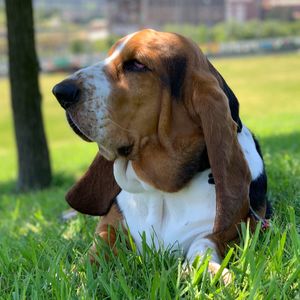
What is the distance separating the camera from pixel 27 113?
7852 mm

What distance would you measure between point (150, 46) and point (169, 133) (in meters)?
0.44

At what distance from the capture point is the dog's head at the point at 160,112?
272 centimetres

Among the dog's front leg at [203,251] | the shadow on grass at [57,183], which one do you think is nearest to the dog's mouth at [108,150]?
the dog's front leg at [203,251]

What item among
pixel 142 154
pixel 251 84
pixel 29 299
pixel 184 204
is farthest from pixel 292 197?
pixel 251 84

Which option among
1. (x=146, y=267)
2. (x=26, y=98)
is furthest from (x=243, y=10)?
(x=146, y=267)

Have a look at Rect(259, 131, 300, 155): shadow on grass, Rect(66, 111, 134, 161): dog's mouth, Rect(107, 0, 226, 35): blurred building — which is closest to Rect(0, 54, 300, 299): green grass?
Rect(66, 111, 134, 161): dog's mouth

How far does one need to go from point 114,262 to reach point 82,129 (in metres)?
0.65

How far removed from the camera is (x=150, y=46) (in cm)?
286

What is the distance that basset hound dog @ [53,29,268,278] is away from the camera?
2721mm

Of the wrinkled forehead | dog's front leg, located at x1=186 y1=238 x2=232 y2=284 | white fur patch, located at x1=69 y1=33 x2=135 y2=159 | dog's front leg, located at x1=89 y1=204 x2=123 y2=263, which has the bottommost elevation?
dog's front leg, located at x1=89 y1=204 x2=123 y2=263

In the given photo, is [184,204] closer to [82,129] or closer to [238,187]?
[238,187]

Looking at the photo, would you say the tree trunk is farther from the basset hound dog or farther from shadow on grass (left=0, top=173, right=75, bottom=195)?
the basset hound dog

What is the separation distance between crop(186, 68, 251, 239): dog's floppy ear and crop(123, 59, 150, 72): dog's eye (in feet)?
0.86

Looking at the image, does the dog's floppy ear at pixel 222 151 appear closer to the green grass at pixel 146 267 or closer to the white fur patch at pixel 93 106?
the green grass at pixel 146 267
